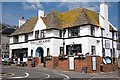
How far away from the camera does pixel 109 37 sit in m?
44.9

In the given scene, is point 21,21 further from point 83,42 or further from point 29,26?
point 83,42

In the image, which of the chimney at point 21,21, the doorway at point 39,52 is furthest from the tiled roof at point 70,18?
the chimney at point 21,21

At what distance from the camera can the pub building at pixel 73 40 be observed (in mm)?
37481

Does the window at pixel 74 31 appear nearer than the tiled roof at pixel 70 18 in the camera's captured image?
Yes

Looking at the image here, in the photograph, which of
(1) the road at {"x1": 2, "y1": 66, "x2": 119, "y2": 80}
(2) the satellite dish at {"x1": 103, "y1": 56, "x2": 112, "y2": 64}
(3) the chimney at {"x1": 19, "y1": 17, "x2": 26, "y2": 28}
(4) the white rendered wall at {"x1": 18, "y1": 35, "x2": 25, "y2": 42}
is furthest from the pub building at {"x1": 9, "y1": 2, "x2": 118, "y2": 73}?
(3) the chimney at {"x1": 19, "y1": 17, "x2": 26, "y2": 28}

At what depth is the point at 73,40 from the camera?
42125 mm

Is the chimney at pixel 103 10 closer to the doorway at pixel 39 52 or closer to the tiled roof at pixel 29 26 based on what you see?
the doorway at pixel 39 52

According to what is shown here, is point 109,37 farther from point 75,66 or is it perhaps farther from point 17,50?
point 17,50

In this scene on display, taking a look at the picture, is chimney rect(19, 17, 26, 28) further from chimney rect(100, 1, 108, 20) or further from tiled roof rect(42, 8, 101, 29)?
chimney rect(100, 1, 108, 20)

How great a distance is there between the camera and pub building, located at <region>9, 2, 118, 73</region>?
123 ft

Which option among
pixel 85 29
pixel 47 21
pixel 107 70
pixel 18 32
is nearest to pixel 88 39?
pixel 85 29

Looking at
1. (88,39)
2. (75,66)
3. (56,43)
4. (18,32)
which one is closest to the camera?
(75,66)

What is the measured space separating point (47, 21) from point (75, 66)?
13.1 meters

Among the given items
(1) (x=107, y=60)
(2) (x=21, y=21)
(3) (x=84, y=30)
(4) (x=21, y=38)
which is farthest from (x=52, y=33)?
(2) (x=21, y=21)
